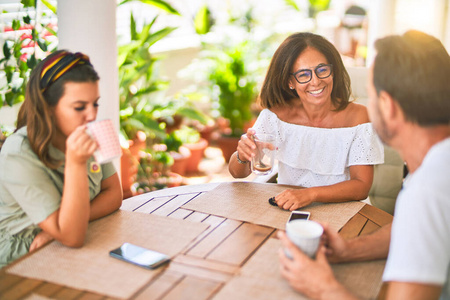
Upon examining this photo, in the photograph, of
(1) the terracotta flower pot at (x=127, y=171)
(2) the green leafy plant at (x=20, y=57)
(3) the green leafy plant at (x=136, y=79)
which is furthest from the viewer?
(1) the terracotta flower pot at (x=127, y=171)

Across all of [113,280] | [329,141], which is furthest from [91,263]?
[329,141]

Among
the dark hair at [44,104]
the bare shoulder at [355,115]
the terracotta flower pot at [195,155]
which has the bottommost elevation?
the terracotta flower pot at [195,155]

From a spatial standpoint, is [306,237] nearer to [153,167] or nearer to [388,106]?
[388,106]

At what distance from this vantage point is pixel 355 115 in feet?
7.12

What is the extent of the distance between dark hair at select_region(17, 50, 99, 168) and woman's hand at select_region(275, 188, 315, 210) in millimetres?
777

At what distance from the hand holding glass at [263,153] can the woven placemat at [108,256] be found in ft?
1.39

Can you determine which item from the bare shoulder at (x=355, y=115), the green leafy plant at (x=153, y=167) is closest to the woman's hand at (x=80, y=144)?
the bare shoulder at (x=355, y=115)

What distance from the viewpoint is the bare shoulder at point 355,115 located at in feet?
7.07

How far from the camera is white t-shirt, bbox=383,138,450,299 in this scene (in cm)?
106

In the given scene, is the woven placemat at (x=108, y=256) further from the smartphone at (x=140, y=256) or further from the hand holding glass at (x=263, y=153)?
the hand holding glass at (x=263, y=153)

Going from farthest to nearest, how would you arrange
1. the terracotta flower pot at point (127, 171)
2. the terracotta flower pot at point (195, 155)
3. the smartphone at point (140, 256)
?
the terracotta flower pot at point (195, 155) < the terracotta flower pot at point (127, 171) < the smartphone at point (140, 256)

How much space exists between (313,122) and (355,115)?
19 cm

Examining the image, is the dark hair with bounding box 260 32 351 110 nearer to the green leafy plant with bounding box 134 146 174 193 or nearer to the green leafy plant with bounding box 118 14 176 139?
the green leafy plant with bounding box 118 14 176 139

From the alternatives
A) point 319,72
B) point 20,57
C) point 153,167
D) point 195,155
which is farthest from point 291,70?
point 195,155
